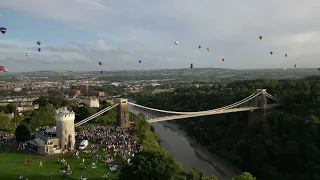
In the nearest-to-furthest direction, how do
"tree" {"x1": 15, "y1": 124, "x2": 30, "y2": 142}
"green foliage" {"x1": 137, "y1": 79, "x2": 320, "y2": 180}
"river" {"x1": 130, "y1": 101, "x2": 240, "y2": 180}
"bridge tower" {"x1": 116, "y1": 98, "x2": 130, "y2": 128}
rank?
"tree" {"x1": 15, "y1": 124, "x2": 30, "y2": 142}
"green foliage" {"x1": 137, "y1": 79, "x2": 320, "y2": 180}
"river" {"x1": 130, "y1": 101, "x2": 240, "y2": 180}
"bridge tower" {"x1": 116, "y1": 98, "x2": 130, "y2": 128}

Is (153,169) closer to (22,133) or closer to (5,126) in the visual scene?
(22,133)

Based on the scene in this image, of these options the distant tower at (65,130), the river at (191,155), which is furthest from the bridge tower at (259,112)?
the distant tower at (65,130)

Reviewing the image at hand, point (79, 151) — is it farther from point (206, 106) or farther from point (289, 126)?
point (206, 106)

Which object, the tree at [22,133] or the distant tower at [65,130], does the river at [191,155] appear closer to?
the distant tower at [65,130]

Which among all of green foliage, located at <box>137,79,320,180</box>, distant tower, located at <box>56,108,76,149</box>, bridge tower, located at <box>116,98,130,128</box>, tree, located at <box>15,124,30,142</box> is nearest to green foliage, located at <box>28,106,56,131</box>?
bridge tower, located at <box>116,98,130,128</box>

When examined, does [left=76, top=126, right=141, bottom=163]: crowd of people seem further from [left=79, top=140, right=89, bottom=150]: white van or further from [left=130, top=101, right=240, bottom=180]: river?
[left=130, top=101, right=240, bottom=180]: river

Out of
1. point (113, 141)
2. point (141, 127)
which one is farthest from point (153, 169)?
point (141, 127)
